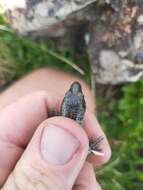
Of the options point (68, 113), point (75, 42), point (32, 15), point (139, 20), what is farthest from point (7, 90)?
point (68, 113)

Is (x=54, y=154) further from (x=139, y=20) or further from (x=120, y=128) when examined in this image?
(x=120, y=128)

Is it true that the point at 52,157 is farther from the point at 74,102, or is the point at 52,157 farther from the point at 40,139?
the point at 74,102

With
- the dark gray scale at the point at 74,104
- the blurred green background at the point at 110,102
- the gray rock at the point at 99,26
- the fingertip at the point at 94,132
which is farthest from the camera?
the blurred green background at the point at 110,102

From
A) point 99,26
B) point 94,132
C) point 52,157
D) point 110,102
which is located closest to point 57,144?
point 52,157

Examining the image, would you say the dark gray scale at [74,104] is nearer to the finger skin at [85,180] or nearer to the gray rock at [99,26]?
the finger skin at [85,180]

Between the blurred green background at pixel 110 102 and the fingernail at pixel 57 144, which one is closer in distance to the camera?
the fingernail at pixel 57 144

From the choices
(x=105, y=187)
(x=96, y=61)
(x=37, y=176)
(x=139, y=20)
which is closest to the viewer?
(x=37, y=176)

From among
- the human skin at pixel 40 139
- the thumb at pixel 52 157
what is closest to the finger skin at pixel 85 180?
the human skin at pixel 40 139
